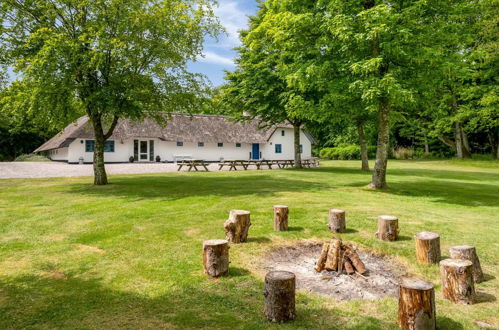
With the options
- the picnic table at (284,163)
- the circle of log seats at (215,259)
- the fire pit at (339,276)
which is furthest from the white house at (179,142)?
the circle of log seats at (215,259)

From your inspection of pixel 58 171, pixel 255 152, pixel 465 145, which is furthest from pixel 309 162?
pixel 465 145

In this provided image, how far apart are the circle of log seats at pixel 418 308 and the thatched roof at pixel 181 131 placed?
106ft

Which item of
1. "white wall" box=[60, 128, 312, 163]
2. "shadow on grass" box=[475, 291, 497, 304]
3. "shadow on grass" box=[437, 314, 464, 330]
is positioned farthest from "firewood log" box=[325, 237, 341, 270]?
"white wall" box=[60, 128, 312, 163]

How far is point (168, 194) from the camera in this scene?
1380 centimetres

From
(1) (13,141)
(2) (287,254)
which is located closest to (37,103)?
(2) (287,254)

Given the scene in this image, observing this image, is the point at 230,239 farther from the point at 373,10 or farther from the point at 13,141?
the point at 13,141

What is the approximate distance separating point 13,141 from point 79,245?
1938 inches

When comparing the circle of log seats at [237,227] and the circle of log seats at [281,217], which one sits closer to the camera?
the circle of log seats at [237,227]

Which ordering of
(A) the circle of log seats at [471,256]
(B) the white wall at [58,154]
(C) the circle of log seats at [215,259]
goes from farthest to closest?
(B) the white wall at [58,154] < (C) the circle of log seats at [215,259] < (A) the circle of log seats at [471,256]

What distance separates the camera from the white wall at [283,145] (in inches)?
1869

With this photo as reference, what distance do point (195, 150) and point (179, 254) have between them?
3624cm

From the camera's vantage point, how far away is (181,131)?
136 feet

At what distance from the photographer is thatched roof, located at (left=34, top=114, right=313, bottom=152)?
37.2 metres

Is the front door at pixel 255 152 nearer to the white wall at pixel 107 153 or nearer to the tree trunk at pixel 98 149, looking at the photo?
the white wall at pixel 107 153
